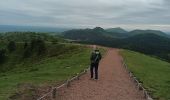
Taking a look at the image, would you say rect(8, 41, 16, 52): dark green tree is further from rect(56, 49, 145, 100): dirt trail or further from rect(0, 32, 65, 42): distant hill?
rect(56, 49, 145, 100): dirt trail

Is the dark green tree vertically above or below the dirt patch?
below

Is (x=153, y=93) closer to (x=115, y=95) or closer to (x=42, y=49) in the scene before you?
(x=115, y=95)

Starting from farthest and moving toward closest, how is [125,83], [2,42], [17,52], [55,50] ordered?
[2,42] < [17,52] < [55,50] < [125,83]

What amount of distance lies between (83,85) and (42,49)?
58.5m

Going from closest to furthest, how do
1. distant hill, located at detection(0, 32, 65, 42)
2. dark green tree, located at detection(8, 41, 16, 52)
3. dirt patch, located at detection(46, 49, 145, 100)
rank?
dirt patch, located at detection(46, 49, 145, 100) → dark green tree, located at detection(8, 41, 16, 52) → distant hill, located at detection(0, 32, 65, 42)

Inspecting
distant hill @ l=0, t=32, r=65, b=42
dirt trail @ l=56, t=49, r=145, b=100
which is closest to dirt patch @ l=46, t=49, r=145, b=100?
dirt trail @ l=56, t=49, r=145, b=100

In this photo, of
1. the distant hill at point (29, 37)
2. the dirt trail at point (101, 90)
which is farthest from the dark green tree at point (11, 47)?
the dirt trail at point (101, 90)

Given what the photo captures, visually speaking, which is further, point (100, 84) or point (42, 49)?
point (42, 49)

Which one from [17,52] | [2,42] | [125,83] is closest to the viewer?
[125,83]

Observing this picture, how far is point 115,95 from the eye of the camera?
21.8 meters

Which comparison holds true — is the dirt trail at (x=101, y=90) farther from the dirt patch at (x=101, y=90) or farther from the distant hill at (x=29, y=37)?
the distant hill at (x=29, y=37)

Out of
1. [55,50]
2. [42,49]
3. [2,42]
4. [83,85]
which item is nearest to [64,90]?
[83,85]

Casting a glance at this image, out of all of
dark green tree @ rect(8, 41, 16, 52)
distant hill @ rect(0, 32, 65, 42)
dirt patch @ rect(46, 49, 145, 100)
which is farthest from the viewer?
distant hill @ rect(0, 32, 65, 42)

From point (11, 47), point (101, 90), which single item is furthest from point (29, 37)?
point (101, 90)
